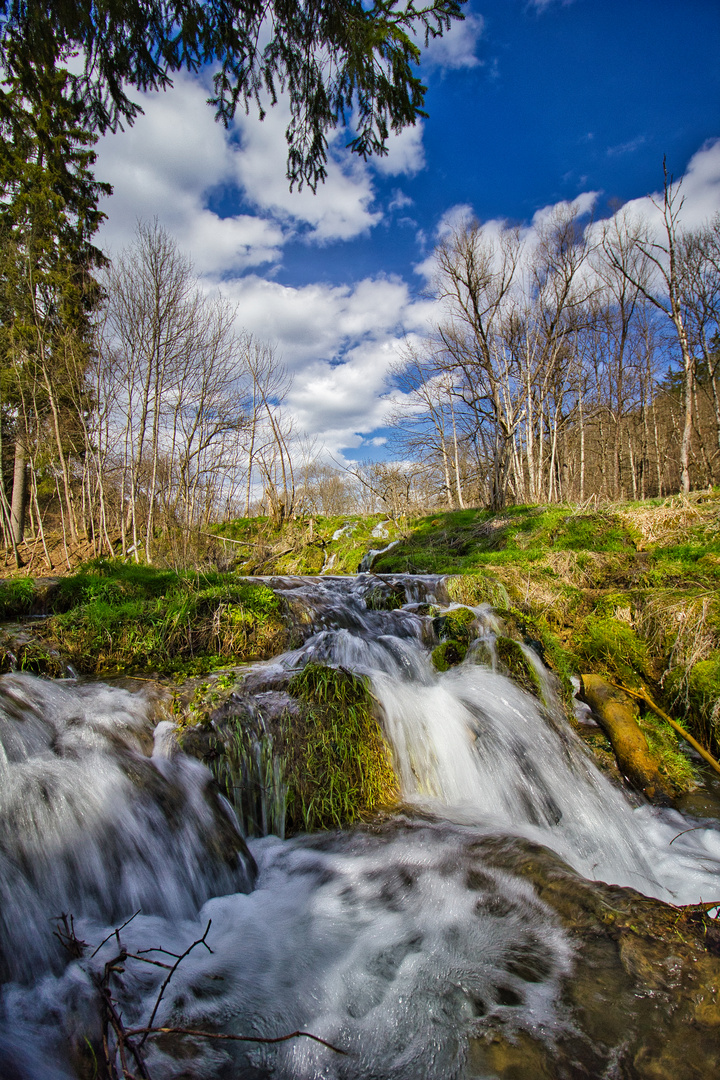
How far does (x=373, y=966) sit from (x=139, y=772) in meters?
1.98

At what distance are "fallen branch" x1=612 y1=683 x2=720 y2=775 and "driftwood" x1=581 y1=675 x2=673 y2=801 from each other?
0.14 metres

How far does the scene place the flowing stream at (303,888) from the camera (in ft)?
5.68

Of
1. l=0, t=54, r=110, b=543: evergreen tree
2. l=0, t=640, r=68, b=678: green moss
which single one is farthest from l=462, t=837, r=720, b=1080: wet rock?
l=0, t=54, r=110, b=543: evergreen tree

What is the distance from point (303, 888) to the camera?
2816mm

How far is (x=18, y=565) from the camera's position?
16.7 meters

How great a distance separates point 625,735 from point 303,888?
3495mm

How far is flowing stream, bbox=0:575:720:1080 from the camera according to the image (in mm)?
1731

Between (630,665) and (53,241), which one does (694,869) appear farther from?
(53,241)

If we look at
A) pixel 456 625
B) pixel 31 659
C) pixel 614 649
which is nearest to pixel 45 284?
pixel 31 659

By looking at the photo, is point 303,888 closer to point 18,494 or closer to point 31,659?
point 31,659

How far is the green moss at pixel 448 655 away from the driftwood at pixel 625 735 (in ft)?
5.13

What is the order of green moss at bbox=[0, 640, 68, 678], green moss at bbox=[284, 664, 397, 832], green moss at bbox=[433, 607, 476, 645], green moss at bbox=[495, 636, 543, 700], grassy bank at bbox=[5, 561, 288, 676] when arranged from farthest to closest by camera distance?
green moss at bbox=[433, 607, 476, 645]
green moss at bbox=[495, 636, 543, 700]
grassy bank at bbox=[5, 561, 288, 676]
green moss at bbox=[0, 640, 68, 678]
green moss at bbox=[284, 664, 397, 832]

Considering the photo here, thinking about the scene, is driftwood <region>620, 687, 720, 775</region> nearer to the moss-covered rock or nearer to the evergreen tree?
the moss-covered rock

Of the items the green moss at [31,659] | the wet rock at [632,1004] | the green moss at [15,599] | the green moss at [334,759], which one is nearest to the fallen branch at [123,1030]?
the wet rock at [632,1004]
